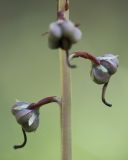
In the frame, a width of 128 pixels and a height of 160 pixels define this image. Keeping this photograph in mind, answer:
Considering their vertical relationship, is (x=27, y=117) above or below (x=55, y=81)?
below

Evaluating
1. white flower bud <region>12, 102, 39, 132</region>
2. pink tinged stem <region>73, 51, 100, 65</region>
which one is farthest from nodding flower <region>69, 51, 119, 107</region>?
white flower bud <region>12, 102, 39, 132</region>

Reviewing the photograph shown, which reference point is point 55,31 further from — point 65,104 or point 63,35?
point 65,104

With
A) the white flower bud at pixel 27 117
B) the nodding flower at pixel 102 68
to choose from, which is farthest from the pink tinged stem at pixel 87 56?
the white flower bud at pixel 27 117

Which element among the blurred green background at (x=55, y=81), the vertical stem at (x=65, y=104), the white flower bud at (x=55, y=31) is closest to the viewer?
the white flower bud at (x=55, y=31)

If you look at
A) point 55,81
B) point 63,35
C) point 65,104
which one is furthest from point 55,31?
point 55,81

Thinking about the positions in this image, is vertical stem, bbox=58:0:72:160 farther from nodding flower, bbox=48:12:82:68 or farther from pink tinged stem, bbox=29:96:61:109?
nodding flower, bbox=48:12:82:68

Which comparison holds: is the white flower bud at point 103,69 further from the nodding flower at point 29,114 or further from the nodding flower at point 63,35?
the nodding flower at point 63,35
